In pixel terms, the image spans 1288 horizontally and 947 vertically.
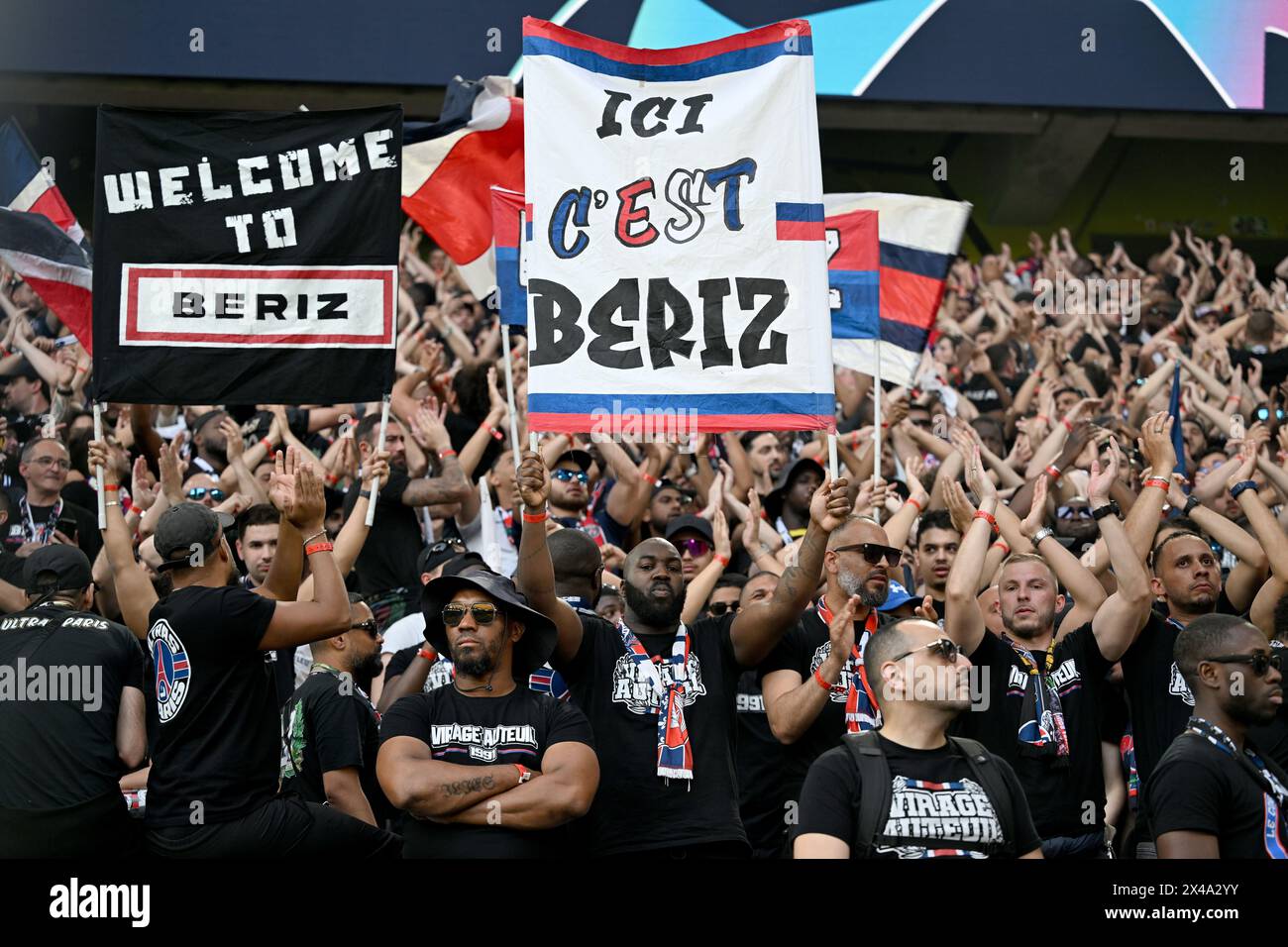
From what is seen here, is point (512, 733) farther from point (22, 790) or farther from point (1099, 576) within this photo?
point (1099, 576)

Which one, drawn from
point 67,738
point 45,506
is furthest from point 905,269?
point 67,738

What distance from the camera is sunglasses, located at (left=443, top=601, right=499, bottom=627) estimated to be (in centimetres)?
572

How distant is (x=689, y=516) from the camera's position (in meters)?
8.73

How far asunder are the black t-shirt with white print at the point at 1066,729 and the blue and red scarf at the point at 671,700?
Result: 1338 mm

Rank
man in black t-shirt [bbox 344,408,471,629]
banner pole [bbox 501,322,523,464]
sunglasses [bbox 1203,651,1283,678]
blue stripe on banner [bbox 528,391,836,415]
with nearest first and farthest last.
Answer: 1. sunglasses [bbox 1203,651,1283,678]
2. blue stripe on banner [bbox 528,391,836,415]
3. banner pole [bbox 501,322,523,464]
4. man in black t-shirt [bbox 344,408,471,629]

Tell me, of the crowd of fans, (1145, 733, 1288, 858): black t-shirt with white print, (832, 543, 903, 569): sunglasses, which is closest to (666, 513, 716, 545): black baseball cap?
the crowd of fans

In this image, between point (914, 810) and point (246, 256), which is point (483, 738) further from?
point (246, 256)

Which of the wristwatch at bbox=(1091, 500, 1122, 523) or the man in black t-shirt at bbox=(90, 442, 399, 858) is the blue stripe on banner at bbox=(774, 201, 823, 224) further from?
the man in black t-shirt at bbox=(90, 442, 399, 858)

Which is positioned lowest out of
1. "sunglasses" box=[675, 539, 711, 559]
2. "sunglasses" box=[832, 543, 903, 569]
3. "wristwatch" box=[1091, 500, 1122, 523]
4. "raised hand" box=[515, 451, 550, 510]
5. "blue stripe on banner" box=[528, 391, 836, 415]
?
"sunglasses" box=[832, 543, 903, 569]

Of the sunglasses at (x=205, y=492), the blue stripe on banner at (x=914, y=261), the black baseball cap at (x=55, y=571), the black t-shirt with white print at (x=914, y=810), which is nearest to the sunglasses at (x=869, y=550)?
the black t-shirt with white print at (x=914, y=810)

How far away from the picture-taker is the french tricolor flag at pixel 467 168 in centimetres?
905

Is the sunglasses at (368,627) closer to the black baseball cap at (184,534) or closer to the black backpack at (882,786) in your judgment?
the black baseball cap at (184,534)

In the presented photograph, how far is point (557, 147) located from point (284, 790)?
2955mm

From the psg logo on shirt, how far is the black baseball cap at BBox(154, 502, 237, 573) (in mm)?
253
